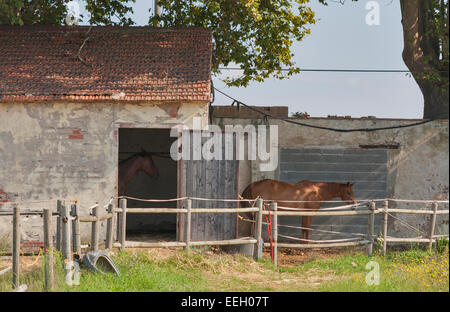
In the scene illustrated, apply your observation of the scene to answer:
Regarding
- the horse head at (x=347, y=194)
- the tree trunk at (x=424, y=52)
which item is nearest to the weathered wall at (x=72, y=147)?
the horse head at (x=347, y=194)

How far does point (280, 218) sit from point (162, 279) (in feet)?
17.8

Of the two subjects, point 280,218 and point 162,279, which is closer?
point 162,279

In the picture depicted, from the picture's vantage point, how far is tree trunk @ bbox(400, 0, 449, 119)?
15.1 metres

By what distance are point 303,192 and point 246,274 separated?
3.69 meters

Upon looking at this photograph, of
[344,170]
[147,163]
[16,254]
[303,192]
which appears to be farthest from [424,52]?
[16,254]

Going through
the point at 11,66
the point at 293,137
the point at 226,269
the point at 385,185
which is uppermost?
the point at 11,66

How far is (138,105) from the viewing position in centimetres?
1227

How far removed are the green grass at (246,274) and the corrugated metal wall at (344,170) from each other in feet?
7.09

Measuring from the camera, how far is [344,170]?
14.0m

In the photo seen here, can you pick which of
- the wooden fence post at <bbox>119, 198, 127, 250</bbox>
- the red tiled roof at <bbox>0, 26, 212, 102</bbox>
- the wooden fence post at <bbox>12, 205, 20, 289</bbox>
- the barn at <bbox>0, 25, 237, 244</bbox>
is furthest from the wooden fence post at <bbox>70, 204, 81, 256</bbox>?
the red tiled roof at <bbox>0, 26, 212, 102</bbox>

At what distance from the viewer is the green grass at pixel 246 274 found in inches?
321
